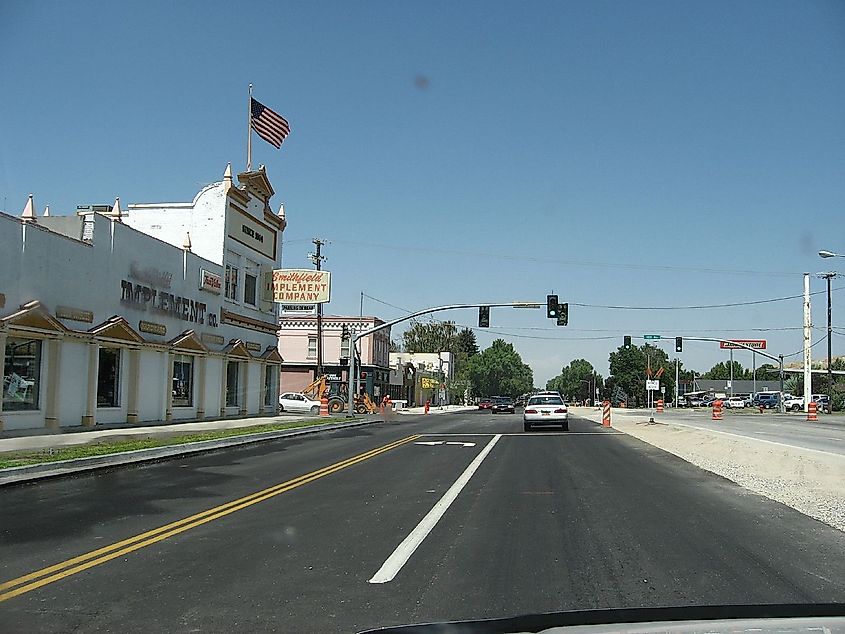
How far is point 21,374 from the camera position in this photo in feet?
80.3

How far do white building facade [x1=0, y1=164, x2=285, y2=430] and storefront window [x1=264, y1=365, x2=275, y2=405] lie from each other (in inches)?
2.5

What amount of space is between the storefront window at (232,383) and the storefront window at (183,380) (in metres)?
4.39

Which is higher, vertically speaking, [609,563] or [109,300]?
[109,300]

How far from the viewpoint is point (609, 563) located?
27.2 ft

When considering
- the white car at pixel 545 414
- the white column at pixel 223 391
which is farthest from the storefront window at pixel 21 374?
the white car at pixel 545 414

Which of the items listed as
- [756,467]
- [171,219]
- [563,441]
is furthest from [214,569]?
[171,219]

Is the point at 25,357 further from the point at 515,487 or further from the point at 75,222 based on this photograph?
the point at 515,487

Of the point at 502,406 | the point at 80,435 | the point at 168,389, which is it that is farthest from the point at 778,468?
the point at 502,406

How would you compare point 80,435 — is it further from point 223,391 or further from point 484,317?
point 484,317

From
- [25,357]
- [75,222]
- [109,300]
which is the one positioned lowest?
[25,357]

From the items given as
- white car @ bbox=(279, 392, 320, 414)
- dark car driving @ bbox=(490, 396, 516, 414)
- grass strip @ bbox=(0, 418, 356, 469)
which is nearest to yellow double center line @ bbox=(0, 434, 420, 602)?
grass strip @ bbox=(0, 418, 356, 469)

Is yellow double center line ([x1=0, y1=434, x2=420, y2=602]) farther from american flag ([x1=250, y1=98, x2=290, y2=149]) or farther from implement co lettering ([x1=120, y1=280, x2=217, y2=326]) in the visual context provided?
american flag ([x1=250, y1=98, x2=290, y2=149])

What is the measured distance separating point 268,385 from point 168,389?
1380cm

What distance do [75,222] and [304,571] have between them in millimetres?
23237
